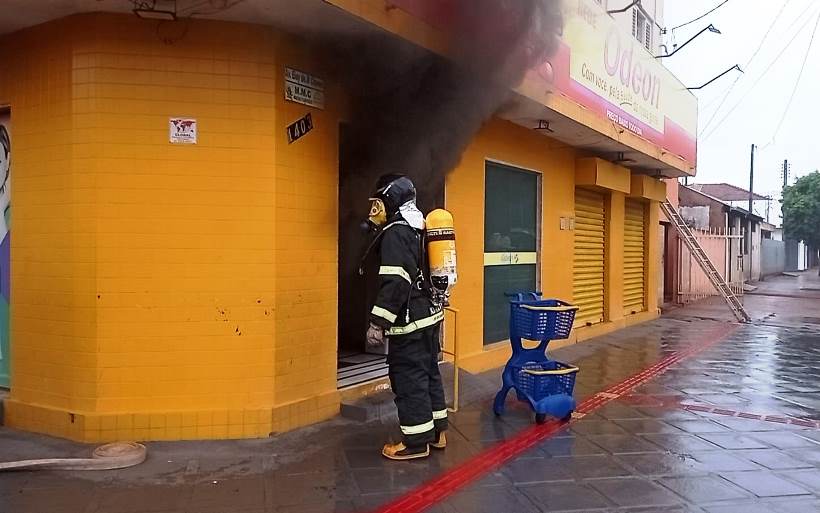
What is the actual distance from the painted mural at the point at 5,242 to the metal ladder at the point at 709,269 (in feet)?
44.1

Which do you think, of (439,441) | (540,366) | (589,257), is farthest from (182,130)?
(589,257)

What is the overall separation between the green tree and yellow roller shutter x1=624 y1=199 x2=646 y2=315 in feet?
124

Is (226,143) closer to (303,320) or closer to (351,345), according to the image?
(303,320)

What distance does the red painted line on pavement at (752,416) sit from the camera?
21.0 feet

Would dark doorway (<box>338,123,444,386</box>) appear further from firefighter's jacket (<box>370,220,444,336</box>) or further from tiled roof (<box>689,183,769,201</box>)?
tiled roof (<box>689,183,769,201</box>)

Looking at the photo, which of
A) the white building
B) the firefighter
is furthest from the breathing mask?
the white building

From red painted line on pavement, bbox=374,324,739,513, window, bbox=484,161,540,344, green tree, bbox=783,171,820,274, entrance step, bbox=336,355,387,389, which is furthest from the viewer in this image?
green tree, bbox=783,171,820,274

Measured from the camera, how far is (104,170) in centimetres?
530

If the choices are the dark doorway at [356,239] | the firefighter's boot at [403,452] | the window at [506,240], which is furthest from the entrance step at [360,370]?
the window at [506,240]

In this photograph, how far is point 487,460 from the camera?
5129mm

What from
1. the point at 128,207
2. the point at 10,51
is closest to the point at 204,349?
the point at 128,207

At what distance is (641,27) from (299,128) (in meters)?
12.9

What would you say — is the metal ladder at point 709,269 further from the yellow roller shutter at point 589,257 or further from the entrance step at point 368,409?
the entrance step at point 368,409

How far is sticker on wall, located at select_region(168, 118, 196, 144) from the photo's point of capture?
5367 mm
